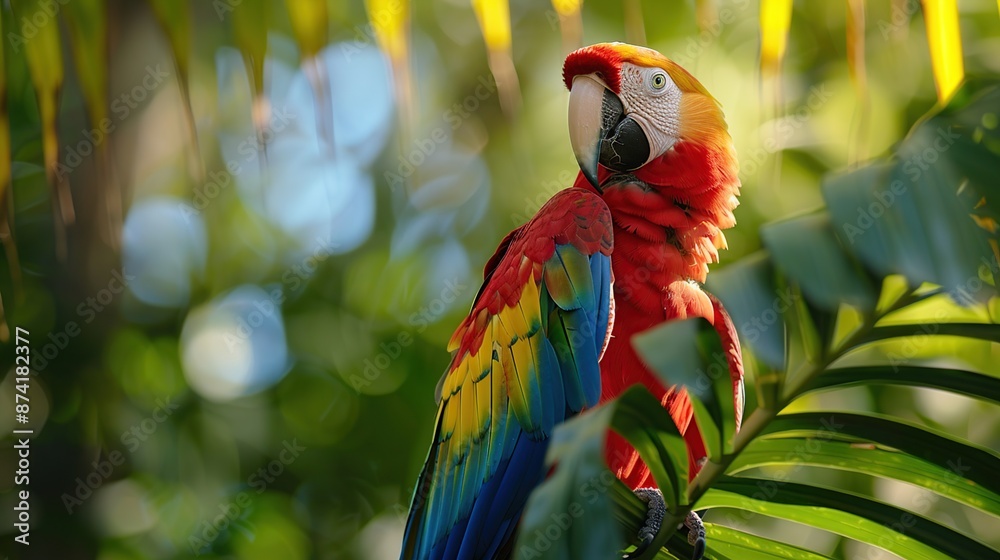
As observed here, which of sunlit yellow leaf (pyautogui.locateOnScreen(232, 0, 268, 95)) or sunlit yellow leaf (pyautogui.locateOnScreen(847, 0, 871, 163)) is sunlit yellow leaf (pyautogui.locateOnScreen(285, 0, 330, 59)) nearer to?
sunlit yellow leaf (pyautogui.locateOnScreen(232, 0, 268, 95))

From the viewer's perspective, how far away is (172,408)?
3500 mm

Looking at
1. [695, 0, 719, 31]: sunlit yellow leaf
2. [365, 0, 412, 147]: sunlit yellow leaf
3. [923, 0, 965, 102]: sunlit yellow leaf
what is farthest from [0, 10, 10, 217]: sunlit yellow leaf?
[923, 0, 965, 102]: sunlit yellow leaf

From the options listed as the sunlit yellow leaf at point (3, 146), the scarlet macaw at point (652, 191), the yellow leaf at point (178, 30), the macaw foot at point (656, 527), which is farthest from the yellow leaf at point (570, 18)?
the sunlit yellow leaf at point (3, 146)

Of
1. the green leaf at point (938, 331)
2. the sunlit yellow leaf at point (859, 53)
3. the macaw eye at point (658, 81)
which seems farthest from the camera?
the macaw eye at point (658, 81)

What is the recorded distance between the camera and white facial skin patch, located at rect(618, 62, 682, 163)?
1.79 m

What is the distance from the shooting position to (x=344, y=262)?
12.1ft

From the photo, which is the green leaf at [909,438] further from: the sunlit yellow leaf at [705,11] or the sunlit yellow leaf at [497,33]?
the sunlit yellow leaf at [705,11]

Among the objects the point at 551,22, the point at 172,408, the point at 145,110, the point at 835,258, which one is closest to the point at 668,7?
the point at 551,22

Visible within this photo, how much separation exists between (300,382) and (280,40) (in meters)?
1.57

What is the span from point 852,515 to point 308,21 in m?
1.27

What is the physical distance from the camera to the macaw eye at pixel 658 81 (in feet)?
6.23

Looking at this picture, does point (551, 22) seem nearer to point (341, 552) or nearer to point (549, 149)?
point (549, 149)

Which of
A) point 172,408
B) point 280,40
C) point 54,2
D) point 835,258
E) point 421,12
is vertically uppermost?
point 421,12

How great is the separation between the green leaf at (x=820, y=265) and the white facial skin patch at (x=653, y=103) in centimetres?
112
